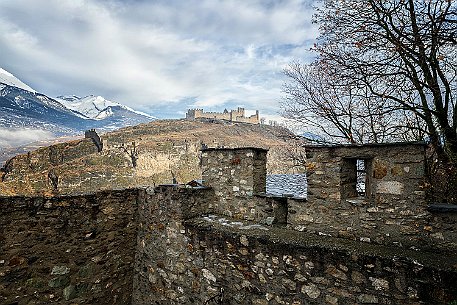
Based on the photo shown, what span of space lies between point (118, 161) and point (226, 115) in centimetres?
5473

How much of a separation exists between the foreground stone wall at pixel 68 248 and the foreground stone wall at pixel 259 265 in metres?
0.34

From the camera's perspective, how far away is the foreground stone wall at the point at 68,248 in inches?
159

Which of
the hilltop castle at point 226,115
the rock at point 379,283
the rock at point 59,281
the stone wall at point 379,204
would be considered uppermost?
the hilltop castle at point 226,115

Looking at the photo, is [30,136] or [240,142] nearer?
[240,142]

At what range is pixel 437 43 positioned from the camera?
16.0 ft

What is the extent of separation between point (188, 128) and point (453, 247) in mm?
89964

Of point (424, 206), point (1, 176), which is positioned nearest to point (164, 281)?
point (424, 206)

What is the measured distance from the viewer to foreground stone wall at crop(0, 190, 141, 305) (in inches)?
159

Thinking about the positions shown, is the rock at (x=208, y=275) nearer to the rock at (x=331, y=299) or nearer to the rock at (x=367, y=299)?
the rock at (x=331, y=299)

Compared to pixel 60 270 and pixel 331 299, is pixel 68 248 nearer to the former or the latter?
pixel 60 270

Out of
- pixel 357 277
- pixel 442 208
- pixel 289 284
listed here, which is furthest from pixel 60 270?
pixel 442 208

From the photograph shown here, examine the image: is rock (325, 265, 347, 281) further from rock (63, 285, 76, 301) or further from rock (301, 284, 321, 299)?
rock (63, 285, 76, 301)

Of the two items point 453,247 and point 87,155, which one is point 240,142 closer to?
point 87,155

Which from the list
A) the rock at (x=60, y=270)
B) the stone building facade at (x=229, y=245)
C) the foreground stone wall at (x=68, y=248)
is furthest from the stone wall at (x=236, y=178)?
the rock at (x=60, y=270)
